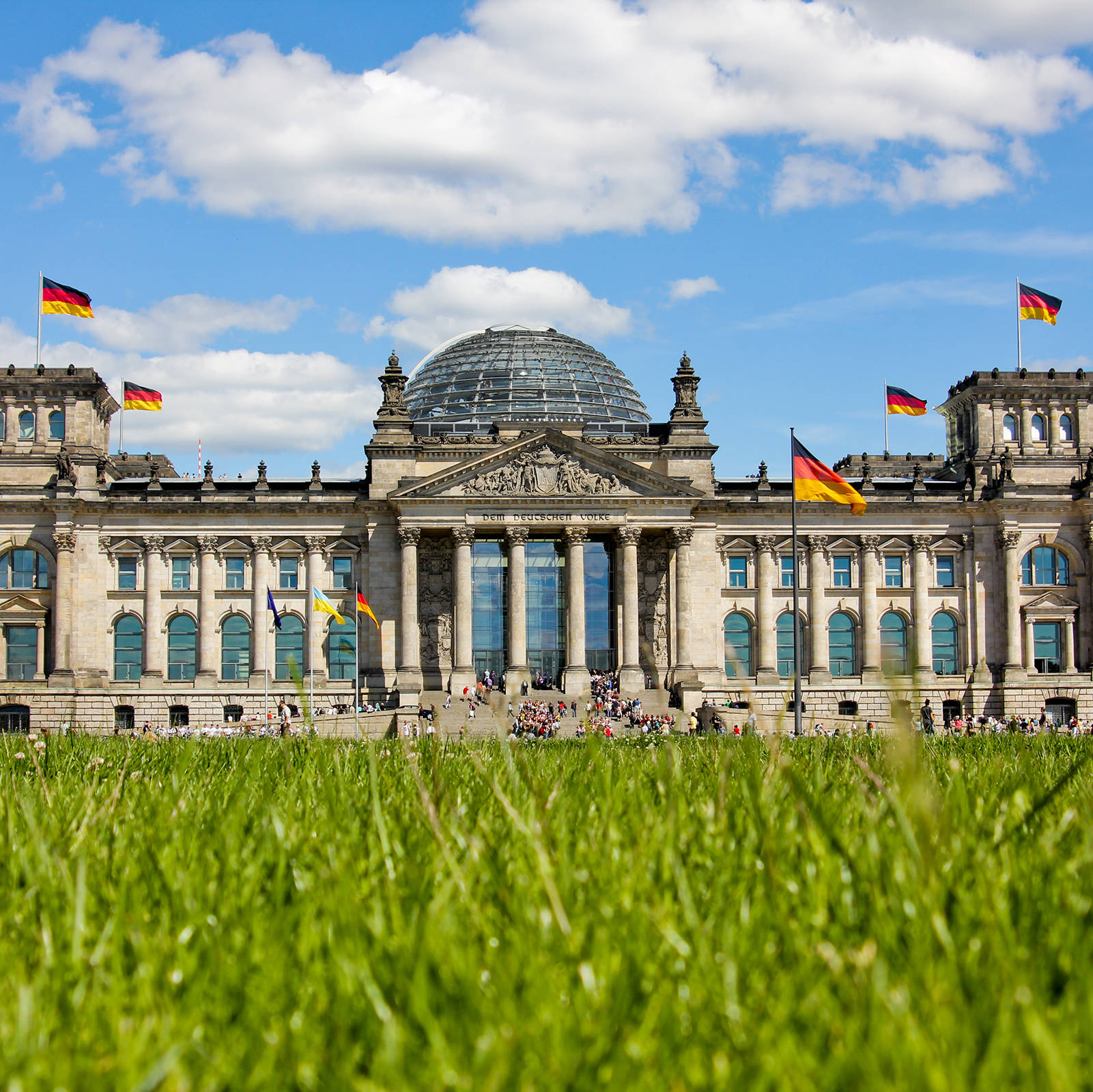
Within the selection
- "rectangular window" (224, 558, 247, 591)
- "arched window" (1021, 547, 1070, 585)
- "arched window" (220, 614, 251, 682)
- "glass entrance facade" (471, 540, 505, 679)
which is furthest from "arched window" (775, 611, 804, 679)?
"rectangular window" (224, 558, 247, 591)

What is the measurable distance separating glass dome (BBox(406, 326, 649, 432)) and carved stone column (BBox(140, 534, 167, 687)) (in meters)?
18.9

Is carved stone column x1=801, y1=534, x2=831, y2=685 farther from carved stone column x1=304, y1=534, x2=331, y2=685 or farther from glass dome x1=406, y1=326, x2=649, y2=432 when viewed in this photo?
carved stone column x1=304, y1=534, x2=331, y2=685

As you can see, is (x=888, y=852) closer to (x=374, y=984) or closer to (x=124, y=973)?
(x=374, y=984)

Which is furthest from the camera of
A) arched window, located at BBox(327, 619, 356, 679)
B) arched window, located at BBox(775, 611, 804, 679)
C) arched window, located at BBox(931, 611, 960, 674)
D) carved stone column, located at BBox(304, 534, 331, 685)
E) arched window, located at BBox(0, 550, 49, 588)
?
arched window, located at BBox(931, 611, 960, 674)

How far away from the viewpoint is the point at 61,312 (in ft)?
234

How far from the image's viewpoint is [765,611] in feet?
246

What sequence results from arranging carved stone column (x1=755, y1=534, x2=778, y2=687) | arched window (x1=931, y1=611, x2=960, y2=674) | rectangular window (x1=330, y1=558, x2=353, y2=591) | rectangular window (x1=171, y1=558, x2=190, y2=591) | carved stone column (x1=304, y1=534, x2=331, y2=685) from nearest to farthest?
carved stone column (x1=304, y1=534, x2=331, y2=685) < rectangular window (x1=171, y1=558, x2=190, y2=591) < rectangular window (x1=330, y1=558, x2=353, y2=591) < carved stone column (x1=755, y1=534, x2=778, y2=687) < arched window (x1=931, y1=611, x2=960, y2=674)

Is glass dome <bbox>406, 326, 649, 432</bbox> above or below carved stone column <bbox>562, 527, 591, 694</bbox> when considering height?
above

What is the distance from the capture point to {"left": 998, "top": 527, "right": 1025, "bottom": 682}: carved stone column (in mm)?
73688

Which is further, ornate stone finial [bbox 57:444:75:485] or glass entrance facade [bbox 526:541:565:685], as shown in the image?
glass entrance facade [bbox 526:541:565:685]

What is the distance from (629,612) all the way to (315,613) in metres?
19.7

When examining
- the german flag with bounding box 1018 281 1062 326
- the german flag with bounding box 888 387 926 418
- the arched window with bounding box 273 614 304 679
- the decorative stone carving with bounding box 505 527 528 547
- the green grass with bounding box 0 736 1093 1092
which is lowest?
the green grass with bounding box 0 736 1093 1092

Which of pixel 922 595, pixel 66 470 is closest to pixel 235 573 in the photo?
pixel 66 470

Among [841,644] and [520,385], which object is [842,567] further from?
[520,385]
